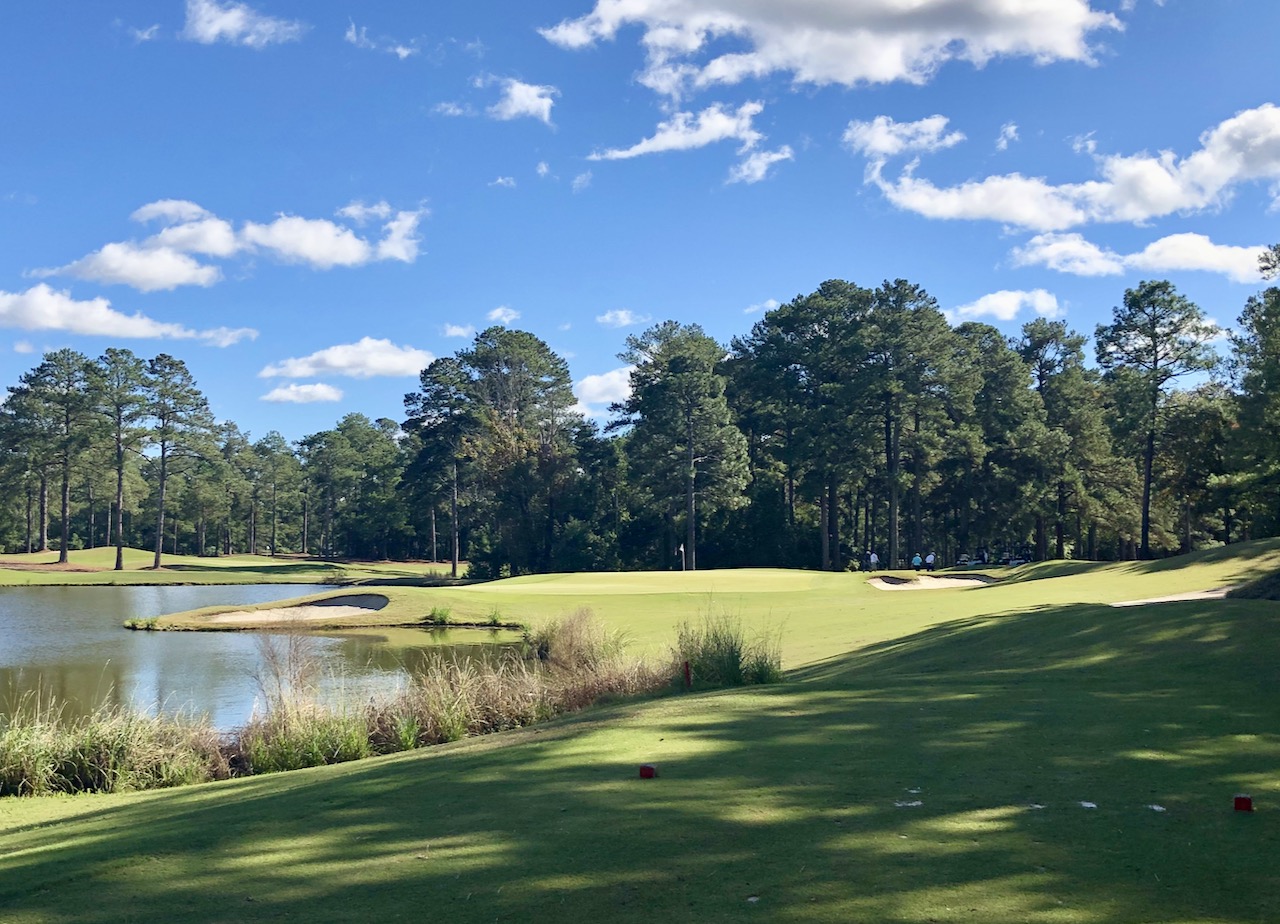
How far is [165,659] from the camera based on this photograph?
24891 mm

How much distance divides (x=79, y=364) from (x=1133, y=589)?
72.5 m

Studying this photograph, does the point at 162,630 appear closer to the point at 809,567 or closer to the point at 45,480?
the point at 809,567

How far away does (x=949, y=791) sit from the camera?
6301mm

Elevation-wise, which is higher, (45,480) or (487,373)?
(487,373)

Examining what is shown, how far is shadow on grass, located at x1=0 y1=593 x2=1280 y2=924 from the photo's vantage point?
471 cm

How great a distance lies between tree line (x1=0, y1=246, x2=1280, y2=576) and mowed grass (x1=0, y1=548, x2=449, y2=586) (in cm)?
286

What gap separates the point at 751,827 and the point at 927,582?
125 feet

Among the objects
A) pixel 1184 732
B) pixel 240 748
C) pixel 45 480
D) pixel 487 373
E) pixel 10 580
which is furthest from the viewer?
pixel 487 373

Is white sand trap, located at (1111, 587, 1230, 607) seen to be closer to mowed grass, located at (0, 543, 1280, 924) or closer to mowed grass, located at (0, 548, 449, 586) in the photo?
mowed grass, located at (0, 543, 1280, 924)

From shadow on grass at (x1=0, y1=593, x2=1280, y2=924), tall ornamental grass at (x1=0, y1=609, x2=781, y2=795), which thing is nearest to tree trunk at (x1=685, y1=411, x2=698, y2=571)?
tall ornamental grass at (x1=0, y1=609, x2=781, y2=795)

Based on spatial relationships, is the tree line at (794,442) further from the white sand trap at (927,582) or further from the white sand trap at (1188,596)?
the white sand trap at (1188,596)

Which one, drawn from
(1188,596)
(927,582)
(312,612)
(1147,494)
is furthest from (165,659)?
(1147,494)

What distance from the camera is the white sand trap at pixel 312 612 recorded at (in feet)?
109

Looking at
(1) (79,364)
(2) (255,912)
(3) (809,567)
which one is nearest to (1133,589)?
(2) (255,912)
